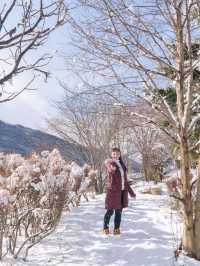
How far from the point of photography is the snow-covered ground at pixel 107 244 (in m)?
5.92

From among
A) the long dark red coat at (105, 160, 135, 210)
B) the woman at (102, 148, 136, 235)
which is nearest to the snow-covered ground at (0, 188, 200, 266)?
the woman at (102, 148, 136, 235)

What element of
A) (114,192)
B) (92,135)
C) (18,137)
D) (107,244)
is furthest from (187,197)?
(18,137)

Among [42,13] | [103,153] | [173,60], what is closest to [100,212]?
[173,60]

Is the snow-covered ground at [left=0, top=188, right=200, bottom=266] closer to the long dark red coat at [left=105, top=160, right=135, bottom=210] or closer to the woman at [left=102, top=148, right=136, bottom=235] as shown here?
the woman at [left=102, top=148, right=136, bottom=235]

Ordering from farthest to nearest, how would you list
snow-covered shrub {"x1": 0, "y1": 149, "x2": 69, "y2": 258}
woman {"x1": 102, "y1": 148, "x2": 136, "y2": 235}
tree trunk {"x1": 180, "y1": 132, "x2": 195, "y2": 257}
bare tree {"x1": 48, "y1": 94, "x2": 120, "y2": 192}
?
bare tree {"x1": 48, "y1": 94, "x2": 120, "y2": 192} < woman {"x1": 102, "y1": 148, "x2": 136, "y2": 235} < snow-covered shrub {"x1": 0, "y1": 149, "x2": 69, "y2": 258} < tree trunk {"x1": 180, "y1": 132, "x2": 195, "y2": 257}

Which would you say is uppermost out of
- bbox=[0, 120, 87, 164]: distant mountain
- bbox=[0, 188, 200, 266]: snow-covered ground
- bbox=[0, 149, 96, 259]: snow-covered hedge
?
bbox=[0, 120, 87, 164]: distant mountain

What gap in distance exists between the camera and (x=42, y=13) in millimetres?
4320

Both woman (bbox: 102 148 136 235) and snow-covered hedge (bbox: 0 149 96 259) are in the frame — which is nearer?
snow-covered hedge (bbox: 0 149 96 259)

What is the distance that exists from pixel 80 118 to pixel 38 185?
1415cm

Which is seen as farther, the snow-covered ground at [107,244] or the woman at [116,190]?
the woman at [116,190]

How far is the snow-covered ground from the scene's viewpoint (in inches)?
233

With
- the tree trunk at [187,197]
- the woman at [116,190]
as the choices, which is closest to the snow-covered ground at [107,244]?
the tree trunk at [187,197]

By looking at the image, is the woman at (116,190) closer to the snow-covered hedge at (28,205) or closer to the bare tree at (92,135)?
the snow-covered hedge at (28,205)

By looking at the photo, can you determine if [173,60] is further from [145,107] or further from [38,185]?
[38,185]
